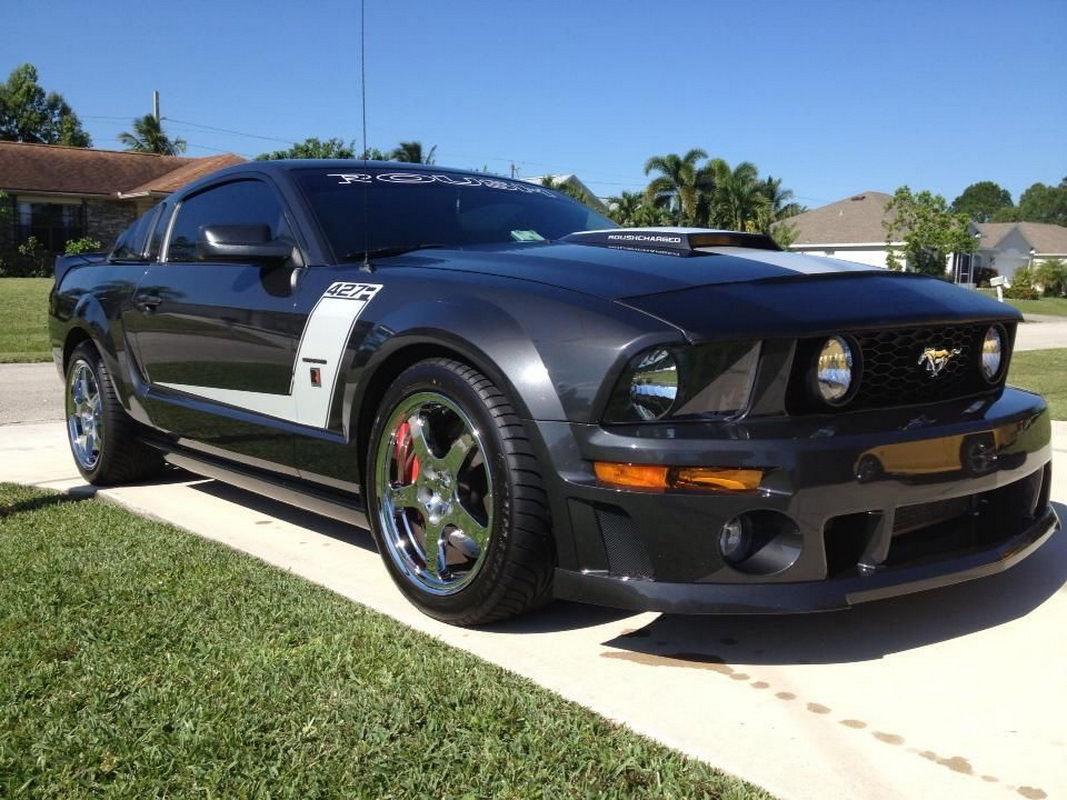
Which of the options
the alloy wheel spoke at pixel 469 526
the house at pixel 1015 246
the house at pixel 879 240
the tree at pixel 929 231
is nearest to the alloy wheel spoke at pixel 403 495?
the alloy wheel spoke at pixel 469 526

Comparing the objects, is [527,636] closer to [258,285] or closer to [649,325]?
[649,325]

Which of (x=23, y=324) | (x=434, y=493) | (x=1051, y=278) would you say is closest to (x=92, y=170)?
(x=23, y=324)

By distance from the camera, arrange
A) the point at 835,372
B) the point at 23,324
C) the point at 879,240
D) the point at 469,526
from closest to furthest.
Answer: the point at 835,372, the point at 469,526, the point at 23,324, the point at 879,240

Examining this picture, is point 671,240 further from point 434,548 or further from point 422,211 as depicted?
point 434,548

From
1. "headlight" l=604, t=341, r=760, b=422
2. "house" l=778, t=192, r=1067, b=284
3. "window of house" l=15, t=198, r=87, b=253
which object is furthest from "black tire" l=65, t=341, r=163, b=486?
"house" l=778, t=192, r=1067, b=284

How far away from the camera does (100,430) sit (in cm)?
498

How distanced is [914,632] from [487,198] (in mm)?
2293

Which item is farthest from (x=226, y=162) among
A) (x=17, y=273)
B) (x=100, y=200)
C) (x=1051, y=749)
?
(x=1051, y=749)

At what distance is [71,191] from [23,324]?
18983 mm

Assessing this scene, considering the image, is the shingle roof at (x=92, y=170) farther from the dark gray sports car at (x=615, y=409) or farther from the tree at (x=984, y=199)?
the tree at (x=984, y=199)

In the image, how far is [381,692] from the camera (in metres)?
2.49

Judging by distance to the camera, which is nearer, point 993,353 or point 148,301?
point 993,353

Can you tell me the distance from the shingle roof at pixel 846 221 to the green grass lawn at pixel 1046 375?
3253 cm

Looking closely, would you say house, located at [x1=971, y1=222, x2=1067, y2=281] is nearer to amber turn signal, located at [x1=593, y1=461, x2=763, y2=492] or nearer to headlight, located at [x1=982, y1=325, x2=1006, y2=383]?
headlight, located at [x1=982, y1=325, x2=1006, y2=383]
